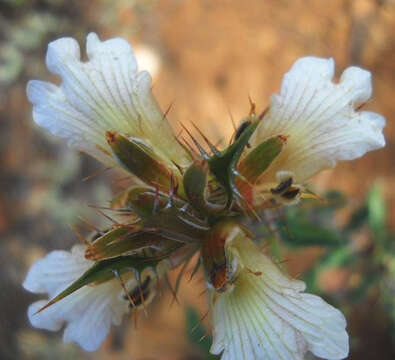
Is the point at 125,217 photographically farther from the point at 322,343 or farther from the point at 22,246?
the point at 22,246

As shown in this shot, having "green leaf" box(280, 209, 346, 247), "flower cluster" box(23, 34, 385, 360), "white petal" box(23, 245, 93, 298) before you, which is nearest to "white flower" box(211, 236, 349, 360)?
"flower cluster" box(23, 34, 385, 360)

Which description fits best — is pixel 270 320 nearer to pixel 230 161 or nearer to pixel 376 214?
pixel 230 161

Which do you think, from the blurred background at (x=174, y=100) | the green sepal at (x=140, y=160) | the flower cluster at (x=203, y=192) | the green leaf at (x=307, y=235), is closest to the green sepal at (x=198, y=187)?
the flower cluster at (x=203, y=192)

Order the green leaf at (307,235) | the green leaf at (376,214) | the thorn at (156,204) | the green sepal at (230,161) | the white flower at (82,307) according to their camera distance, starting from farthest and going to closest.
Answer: the green leaf at (376,214) → the green leaf at (307,235) → the white flower at (82,307) → the thorn at (156,204) → the green sepal at (230,161)

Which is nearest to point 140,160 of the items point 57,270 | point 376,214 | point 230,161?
point 230,161

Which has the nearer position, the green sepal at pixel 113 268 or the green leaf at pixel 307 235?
the green sepal at pixel 113 268

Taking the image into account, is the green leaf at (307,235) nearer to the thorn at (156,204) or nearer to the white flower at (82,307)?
the white flower at (82,307)

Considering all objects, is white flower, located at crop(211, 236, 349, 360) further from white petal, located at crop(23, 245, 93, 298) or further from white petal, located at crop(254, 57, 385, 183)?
white petal, located at crop(23, 245, 93, 298)
